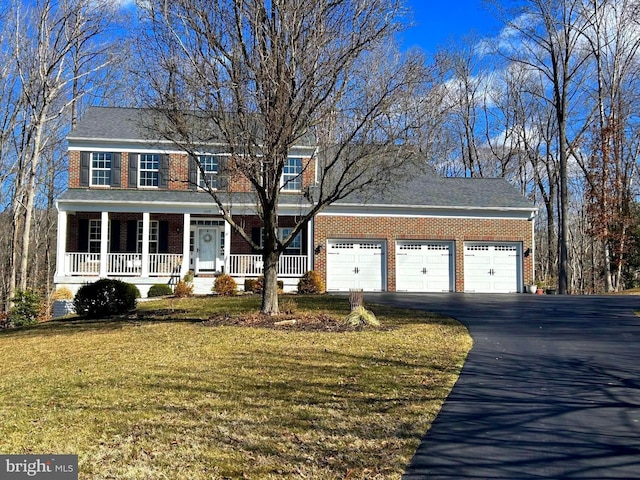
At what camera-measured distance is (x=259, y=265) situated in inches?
852

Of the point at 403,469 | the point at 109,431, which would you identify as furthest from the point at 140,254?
the point at 403,469

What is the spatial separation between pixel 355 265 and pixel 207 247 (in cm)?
→ 626

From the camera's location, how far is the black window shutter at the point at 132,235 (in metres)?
22.7

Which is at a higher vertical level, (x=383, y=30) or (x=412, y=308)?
(x=383, y=30)

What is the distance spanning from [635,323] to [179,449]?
1051cm

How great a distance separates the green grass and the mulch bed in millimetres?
537

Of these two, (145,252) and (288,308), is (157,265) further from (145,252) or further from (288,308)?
(288,308)

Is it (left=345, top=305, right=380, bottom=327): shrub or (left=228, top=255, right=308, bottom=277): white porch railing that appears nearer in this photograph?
(left=345, top=305, right=380, bottom=327): shrub

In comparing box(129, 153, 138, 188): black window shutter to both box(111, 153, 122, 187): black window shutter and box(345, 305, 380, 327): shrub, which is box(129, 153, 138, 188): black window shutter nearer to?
box(111, 153, 122, 187): black window shutter

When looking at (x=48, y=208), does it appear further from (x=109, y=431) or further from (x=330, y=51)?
(x=109, y=431)

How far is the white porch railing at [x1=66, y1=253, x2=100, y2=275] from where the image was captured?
20.5 metres

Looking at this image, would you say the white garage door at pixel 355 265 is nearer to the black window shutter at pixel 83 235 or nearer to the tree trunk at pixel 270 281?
the tree trunk at pixel 270 281

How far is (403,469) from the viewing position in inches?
160

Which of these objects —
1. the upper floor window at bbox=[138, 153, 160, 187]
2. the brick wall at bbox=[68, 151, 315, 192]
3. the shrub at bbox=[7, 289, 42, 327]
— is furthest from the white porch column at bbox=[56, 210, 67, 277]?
the upper floor window at bbox=[138, 153, 160, 187]
